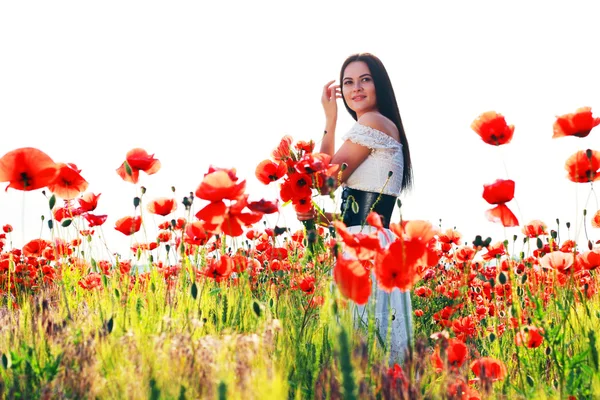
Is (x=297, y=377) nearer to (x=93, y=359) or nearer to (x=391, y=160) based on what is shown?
(x=93, y=359)

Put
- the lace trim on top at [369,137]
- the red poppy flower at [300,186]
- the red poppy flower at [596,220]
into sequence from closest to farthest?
the red poppy flower at [300,186] → the lace trim on top at [369,137] → the red poppy flower at [596,220]

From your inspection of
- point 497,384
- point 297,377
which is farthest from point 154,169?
point 497,384

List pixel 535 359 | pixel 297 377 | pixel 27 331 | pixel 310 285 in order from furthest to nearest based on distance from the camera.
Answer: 1. pixel 310 285
2. pixel 535 359
3. pixel 27 331
4. pixel 297 377

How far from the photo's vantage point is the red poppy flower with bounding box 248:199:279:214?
79.4 inches

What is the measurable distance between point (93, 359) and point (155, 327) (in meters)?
0.54

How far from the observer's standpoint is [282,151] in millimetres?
2615

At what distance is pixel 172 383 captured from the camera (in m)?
1.58

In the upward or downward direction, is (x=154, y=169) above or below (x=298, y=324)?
above

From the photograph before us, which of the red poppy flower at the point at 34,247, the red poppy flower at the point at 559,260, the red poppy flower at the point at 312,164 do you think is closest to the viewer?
the red poppy flower at the point at 312,164

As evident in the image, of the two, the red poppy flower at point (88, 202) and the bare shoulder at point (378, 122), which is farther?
the bare shoulder at point (378, 122)

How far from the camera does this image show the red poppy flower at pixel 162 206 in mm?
2939

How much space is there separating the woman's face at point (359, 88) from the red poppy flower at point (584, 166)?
136 cm

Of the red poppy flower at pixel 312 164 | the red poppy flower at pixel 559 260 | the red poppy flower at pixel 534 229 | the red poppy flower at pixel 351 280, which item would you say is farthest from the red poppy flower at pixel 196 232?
the red poppy flower at pixel 534 229

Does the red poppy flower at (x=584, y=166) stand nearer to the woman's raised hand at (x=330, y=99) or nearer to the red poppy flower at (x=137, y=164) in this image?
the woman's raised hand at (x=330, y=99)
